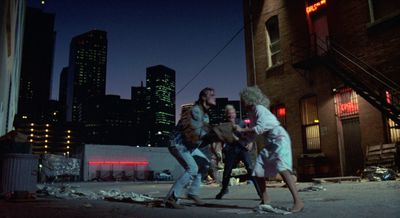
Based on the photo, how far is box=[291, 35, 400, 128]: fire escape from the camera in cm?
1187

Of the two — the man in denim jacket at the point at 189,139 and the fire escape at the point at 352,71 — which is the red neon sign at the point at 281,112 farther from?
the man in denim jacket at the point at 189,139

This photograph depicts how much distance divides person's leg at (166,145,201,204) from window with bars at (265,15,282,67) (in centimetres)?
1265

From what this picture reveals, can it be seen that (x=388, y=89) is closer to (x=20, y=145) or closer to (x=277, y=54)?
(x=277, y=54)

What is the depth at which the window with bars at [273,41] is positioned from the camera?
710 inches

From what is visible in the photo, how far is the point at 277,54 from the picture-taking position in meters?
18.0

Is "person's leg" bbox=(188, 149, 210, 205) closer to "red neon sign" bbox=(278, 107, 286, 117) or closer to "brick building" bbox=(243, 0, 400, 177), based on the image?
"brick building" bbox=(243, 0, 400, 177)

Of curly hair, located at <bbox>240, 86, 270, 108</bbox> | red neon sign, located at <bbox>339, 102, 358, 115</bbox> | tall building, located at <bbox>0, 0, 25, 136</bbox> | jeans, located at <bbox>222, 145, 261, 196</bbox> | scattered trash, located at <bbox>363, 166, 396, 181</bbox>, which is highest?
tall building, located at <bbox>0, 0, 25, 136</bbox>

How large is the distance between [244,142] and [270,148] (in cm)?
86

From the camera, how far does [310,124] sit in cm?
1583

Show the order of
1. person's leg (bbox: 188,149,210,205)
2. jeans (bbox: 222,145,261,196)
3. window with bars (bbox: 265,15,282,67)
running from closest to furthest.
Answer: person's leg (bbox: 188,149,210,205) < jeans (bbox: 222,145,261,196) < window with bars (bbox: 265,15,282,67)

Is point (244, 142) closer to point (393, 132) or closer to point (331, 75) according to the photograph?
point (393, 132)

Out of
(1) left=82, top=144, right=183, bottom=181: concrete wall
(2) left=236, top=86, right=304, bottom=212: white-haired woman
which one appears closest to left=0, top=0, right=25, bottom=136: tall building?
(2) left=236, top=86, right=304, bottom=212: white-haired woman

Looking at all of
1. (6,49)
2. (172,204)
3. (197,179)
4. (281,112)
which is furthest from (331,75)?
(6,49)

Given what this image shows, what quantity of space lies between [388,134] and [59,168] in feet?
56.0
